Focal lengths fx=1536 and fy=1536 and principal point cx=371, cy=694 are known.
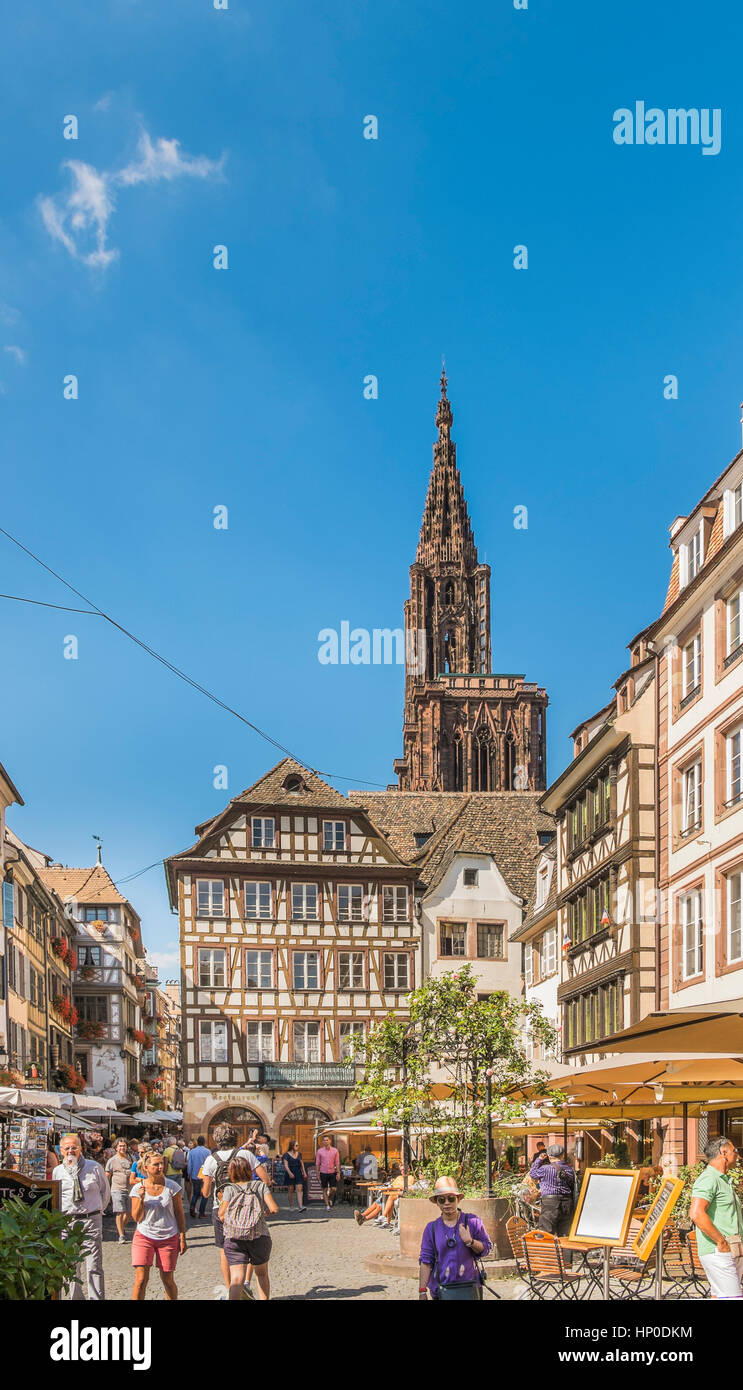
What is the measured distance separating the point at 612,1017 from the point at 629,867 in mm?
3828

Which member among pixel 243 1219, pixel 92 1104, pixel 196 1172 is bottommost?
pixel 196 1172

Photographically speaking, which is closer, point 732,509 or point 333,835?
point 732,509

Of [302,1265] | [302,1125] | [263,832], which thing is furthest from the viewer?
[263,832]

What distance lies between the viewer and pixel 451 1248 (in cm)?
907

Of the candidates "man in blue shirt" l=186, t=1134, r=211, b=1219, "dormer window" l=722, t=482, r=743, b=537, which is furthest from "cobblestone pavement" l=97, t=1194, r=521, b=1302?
"dormer window" l=722, t=482, r=743, b=537

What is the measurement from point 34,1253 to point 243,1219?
15.9ft

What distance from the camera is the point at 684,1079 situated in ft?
49.1

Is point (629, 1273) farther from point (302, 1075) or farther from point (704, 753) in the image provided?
point (302, 1075)

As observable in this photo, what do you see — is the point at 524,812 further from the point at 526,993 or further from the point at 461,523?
the point at 461,523

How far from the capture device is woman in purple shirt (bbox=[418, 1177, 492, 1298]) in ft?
29.6

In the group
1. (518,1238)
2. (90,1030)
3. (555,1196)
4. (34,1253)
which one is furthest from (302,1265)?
(90,1030)

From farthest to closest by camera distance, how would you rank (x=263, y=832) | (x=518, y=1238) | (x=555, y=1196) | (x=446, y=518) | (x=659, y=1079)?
1. (x=446, y=518)
2. (x=263, y=832)
3. (x=555, y=1196)
4. (x=659, y=1079)
5. (x=518, y=1238)

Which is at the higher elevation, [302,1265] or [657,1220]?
[657,1220]

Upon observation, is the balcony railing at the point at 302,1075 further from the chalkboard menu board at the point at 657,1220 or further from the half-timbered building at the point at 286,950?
the chalkboard menu board at the point at 657,1220
